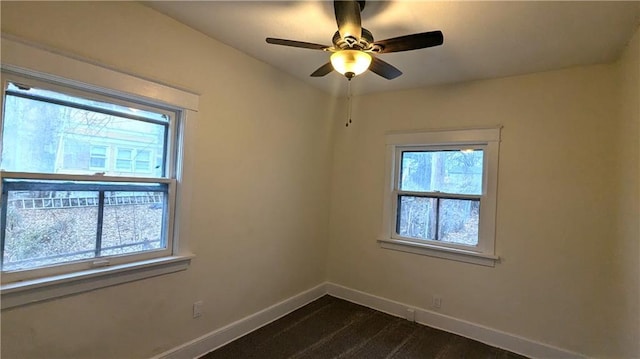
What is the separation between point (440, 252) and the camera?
3156 millimetres

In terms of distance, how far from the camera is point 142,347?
2.10 meters

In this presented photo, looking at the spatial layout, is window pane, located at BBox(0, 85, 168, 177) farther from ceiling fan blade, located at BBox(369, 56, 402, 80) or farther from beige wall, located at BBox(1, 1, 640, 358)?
ceiling fan blade, located at BBox(369, 56, 402, 80)

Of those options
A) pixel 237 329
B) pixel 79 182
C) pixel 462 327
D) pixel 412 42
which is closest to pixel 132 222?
pixel 79 182

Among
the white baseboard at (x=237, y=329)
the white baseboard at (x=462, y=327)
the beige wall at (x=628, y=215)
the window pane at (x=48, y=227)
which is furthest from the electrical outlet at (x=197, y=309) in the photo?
the beige wall at (x=628, y=215)

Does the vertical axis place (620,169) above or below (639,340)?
above

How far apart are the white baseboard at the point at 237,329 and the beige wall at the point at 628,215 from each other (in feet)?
8.91

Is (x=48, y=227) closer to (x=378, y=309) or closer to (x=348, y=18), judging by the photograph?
(x=348, y=18)

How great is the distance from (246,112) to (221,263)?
4.37 ft

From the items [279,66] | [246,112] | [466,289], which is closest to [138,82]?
[246,112]

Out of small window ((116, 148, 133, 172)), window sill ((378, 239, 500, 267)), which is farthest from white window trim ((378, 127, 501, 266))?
small window ((116, 148, 133, 172))

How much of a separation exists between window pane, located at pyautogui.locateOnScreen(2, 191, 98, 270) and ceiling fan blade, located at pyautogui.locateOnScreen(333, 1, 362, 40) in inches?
71.0

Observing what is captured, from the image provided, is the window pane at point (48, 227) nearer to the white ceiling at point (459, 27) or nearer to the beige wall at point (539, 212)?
the white ceiling at point (459, 27)

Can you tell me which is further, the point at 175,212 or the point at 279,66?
the point at 279,66

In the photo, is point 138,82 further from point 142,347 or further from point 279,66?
point 142,347
